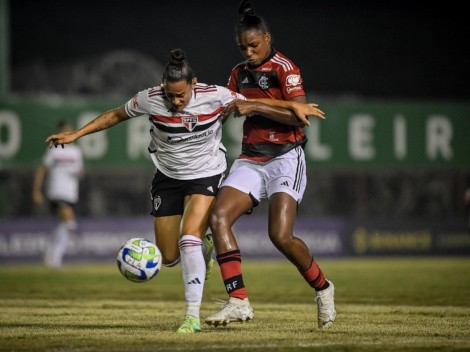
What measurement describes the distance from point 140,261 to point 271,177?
136 centimetres

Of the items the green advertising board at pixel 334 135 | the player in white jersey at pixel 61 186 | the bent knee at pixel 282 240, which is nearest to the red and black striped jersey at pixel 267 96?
the bent knee at pixel 282 240

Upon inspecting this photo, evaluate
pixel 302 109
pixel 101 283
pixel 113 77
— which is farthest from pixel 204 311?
pixel 113 77

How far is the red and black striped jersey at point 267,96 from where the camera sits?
956cm

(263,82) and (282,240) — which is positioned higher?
(263,82)

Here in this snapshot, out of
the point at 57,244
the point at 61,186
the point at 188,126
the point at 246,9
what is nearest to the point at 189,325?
the point at 188,126

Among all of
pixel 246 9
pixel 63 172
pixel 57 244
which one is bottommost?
pixel 57 244

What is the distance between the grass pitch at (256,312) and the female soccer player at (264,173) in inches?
16.5

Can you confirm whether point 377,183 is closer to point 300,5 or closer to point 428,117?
point 428,117

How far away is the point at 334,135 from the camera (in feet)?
73.8

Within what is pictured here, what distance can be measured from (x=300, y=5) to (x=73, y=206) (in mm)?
7278

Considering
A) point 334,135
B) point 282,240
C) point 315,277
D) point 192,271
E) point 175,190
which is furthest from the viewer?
point 334,135

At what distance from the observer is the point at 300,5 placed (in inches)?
951

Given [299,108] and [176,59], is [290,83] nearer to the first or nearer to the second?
[299,108]

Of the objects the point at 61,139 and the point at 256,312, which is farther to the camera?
the point at 256,312
